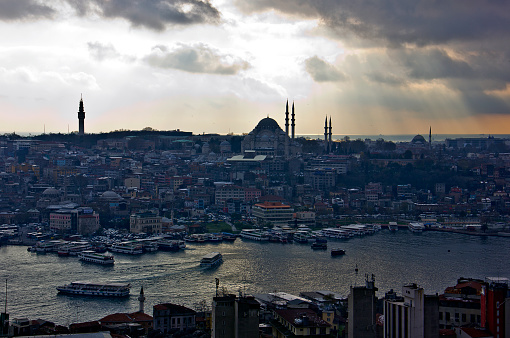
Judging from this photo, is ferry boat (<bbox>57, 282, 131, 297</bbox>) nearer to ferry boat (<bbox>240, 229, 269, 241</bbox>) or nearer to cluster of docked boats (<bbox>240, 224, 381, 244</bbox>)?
ferry boat (<bbox>240, 229, 269, 241</bbox>)

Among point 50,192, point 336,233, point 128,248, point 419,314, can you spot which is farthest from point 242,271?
point 50,192

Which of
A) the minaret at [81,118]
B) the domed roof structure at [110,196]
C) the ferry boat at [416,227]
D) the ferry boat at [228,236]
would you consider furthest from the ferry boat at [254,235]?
the minaret at [81,118]

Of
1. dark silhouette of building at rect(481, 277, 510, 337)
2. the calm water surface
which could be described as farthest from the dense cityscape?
the calm water surface

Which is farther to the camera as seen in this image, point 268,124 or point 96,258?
point 268,124

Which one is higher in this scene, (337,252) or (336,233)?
(336,233)

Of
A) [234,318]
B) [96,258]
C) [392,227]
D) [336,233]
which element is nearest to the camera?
[234,318]

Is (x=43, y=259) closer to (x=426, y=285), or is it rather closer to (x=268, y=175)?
(x=426, y=285)

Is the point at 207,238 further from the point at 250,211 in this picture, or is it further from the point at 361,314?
the point at 361,314

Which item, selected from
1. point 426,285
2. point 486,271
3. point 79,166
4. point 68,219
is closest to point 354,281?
point 426,285
